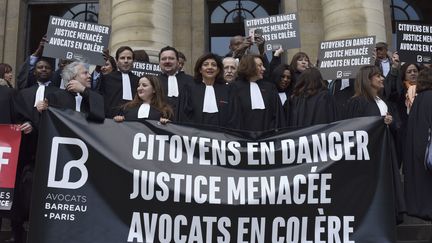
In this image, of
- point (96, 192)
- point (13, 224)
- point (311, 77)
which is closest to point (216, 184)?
point (96, 192)

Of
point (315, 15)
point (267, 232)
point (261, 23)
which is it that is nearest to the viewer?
point (267, 232)

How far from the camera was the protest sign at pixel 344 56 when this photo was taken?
859cm

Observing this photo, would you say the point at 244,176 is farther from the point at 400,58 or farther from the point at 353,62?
the point at 400,58

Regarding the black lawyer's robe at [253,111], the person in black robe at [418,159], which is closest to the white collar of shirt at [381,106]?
the person in black robe at [418,159]

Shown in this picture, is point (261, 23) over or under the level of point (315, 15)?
under

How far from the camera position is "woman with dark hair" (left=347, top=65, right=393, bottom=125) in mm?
6582

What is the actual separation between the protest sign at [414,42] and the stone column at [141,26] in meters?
5.40

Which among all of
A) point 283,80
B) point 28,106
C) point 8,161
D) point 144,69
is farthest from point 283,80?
point 8,161

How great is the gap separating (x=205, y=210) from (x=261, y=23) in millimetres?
4778

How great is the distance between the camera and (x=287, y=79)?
25.9 feet

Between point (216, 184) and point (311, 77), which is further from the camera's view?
point (311, 77)

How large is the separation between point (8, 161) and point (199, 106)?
2159mm

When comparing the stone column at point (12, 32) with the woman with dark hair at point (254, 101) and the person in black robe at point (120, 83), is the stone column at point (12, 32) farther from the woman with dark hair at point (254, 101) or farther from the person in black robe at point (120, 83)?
the woman with dark hair at point (254, 101)

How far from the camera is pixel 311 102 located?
6723 mm
